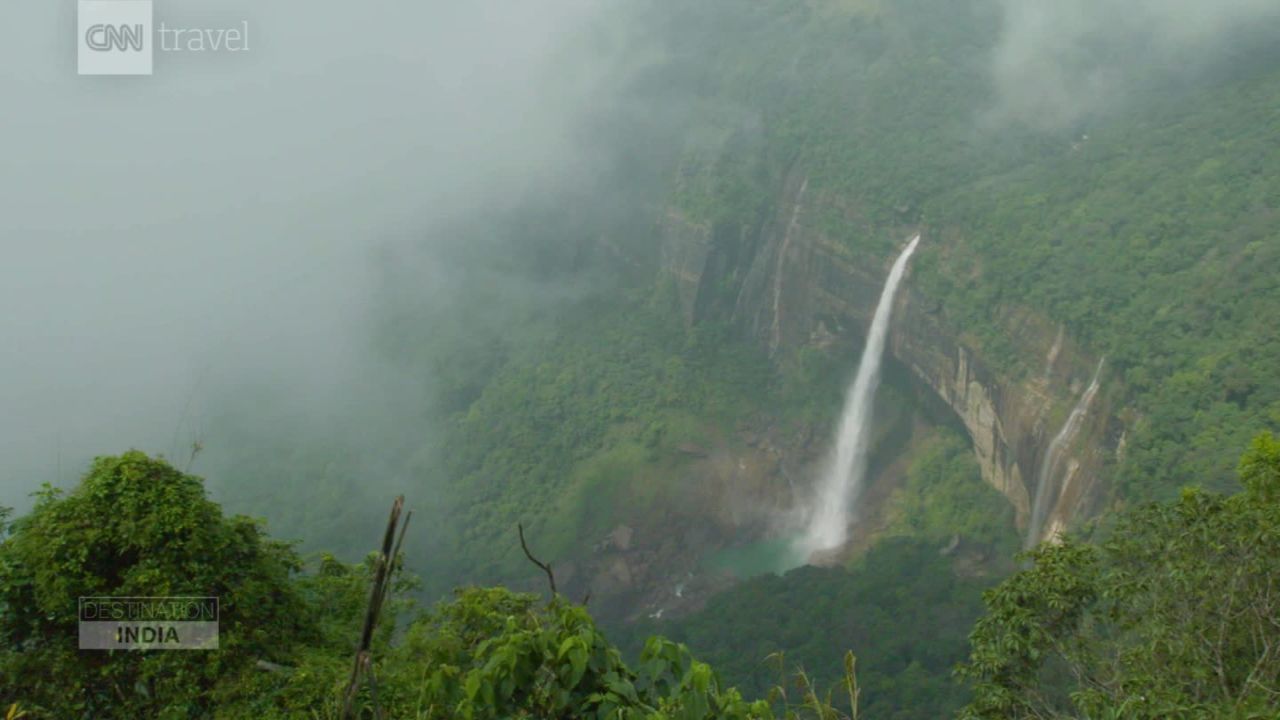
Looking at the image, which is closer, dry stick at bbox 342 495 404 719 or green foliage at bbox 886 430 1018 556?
dry stick at bbox 342 495 404 719

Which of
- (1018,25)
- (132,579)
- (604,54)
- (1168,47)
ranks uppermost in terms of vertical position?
(604,54)

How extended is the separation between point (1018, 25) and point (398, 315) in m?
36.2

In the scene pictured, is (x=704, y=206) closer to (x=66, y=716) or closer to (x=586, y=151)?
(x=586, y=151)

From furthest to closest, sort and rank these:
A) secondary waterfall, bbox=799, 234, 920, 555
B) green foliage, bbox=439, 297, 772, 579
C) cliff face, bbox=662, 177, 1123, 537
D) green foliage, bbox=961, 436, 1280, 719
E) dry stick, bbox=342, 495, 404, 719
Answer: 1. green foliage, bbox=439, 297, 772, 579
2. secondary waterfall, bbox=799, 234, 920, 555
3. cliff face, bbox=662, 177, 1123, 537
4. green foliage, bbox=961, 436, 1280, 719
5. dry stick, bbox=342, 495, 404, 719

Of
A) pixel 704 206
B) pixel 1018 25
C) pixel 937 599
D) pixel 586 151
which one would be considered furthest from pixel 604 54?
pixel 937 599

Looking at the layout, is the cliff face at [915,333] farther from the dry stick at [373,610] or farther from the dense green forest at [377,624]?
the dry stick at [373,610]

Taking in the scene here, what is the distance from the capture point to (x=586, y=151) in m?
58.4

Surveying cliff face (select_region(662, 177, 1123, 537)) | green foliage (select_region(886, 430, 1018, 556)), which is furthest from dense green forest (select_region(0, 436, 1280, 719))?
green foliage (select_region(886, 430, 1018, 556))

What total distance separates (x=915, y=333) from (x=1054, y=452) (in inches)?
381

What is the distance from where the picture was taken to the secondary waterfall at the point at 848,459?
126ft

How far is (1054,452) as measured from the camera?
89.2 feet

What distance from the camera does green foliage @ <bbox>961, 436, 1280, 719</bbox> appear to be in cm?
825

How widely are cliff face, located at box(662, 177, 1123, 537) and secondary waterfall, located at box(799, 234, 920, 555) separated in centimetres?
89

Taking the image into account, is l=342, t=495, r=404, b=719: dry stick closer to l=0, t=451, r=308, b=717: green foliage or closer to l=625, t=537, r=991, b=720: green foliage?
l=0, t=451, r=308, b=717: green foliage
